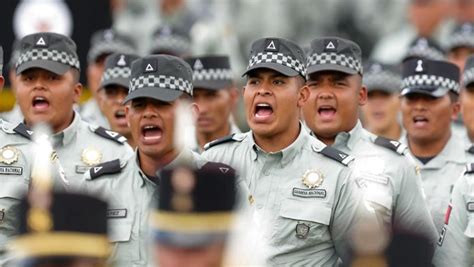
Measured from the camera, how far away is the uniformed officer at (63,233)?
675 cm

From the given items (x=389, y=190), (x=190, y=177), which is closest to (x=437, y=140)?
(x=389, y=190)

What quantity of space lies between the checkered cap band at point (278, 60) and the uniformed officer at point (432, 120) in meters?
2.30

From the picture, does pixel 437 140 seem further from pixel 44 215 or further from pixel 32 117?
pixel 44 215

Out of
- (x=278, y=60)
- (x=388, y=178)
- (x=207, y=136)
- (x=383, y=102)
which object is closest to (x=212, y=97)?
(x=207, y=136)

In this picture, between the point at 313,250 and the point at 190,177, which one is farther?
the point at 313,250

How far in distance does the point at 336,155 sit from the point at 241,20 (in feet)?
33.6

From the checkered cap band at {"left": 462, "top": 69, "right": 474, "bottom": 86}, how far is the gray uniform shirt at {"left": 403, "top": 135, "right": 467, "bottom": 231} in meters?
0.43

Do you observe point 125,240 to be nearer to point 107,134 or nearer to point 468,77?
point 107,134

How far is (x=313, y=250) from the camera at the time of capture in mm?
10312

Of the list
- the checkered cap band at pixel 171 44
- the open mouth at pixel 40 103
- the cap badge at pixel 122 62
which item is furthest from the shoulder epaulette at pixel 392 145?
the checkered cap band at pixel 171 44

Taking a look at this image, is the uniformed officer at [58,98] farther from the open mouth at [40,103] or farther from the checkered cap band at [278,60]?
the checkered cap band at [278,60]

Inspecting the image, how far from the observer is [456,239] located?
34.9 ft

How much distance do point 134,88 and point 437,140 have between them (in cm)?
315

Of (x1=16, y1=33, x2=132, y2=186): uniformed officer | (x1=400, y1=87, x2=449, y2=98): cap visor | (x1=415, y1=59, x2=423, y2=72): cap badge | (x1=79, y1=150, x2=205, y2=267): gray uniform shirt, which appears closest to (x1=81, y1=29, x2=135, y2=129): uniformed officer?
(x1=16, y1=33, x2=132, y2=186): uniformed officer
